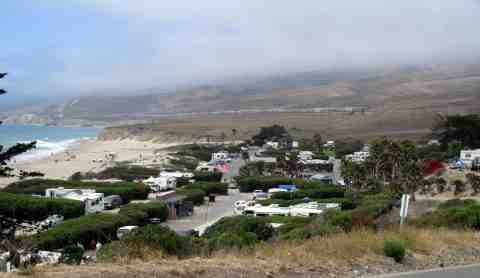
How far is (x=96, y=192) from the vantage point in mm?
43875

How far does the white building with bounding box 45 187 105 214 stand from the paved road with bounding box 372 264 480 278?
30.6 meters

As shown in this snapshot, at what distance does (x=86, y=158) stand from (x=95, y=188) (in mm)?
50227

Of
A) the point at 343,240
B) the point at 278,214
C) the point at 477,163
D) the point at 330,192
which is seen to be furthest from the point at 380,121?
the point at 343,240

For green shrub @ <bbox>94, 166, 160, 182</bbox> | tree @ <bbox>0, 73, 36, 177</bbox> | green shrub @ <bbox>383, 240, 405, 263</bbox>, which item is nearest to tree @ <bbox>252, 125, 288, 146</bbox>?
green shrub @ <bbox>94, 166, 160, 182</bbox>

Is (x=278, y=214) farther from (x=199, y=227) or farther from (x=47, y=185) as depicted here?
(x=47, y=185)

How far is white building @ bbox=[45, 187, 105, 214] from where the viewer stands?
3806 cm

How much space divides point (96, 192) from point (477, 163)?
31197mm

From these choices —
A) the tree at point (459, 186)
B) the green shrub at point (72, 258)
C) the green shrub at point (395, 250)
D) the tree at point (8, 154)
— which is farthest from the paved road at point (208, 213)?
the green shrub at point (395, 250)

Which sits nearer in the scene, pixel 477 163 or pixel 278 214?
pixel 278 214

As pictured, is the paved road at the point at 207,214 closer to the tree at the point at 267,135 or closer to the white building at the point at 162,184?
the white building at the point at 162,184

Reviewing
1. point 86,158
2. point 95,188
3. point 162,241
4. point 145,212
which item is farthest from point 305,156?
point 162,241

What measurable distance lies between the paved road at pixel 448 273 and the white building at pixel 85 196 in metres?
30.6

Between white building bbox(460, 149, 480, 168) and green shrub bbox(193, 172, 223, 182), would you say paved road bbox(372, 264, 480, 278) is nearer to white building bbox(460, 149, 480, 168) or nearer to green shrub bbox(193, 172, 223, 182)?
green shrub bbox(193, 172, 223, 182)

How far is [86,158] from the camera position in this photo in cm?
9525
